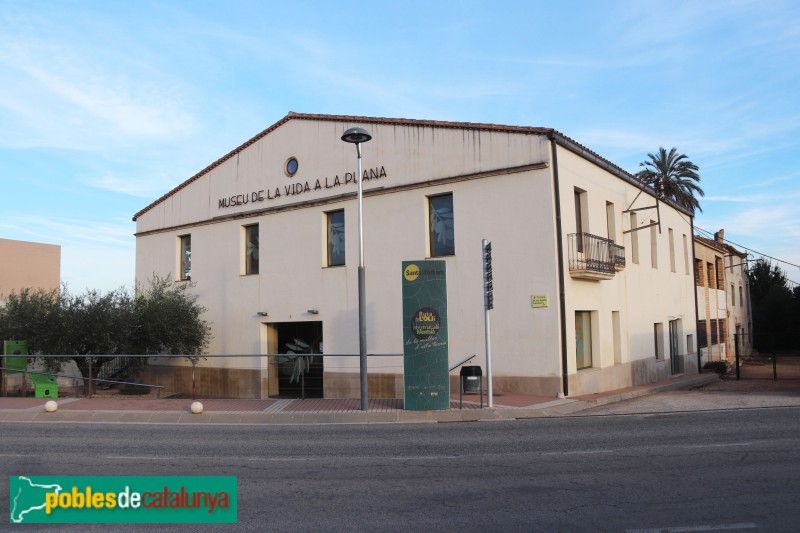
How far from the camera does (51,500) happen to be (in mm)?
6477

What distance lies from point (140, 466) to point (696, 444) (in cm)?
794

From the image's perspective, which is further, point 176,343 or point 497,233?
point 176,343

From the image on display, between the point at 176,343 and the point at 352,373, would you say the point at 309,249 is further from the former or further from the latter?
the point at 176,343

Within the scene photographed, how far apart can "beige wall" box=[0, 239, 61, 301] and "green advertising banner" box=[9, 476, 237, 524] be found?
35.0 metres

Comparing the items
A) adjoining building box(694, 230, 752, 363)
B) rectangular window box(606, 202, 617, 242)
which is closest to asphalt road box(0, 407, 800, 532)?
rectangular window box(606, 202, 617, 242)

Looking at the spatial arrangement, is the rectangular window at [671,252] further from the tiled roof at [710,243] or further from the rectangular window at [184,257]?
the rectangular window at [184,257]

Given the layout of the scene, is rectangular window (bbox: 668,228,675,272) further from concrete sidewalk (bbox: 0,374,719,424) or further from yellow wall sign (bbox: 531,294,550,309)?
yellow wall sign (bbox: 531,294,550,309)

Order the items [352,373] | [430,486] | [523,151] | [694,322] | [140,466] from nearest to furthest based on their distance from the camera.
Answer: [430,486] < [140,466] < [523,151] < [352,373] < [694,322]

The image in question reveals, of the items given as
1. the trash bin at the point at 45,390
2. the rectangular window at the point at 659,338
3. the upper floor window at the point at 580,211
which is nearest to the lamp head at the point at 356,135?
the upper floor window at the point at 580,211

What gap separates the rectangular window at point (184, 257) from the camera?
995 inches

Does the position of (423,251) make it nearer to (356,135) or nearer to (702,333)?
(356,135)

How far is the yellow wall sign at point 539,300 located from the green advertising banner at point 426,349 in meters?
3.54

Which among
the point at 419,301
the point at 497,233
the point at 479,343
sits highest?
the point at 497,233

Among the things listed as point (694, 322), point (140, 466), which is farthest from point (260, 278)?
point (694, 322)
